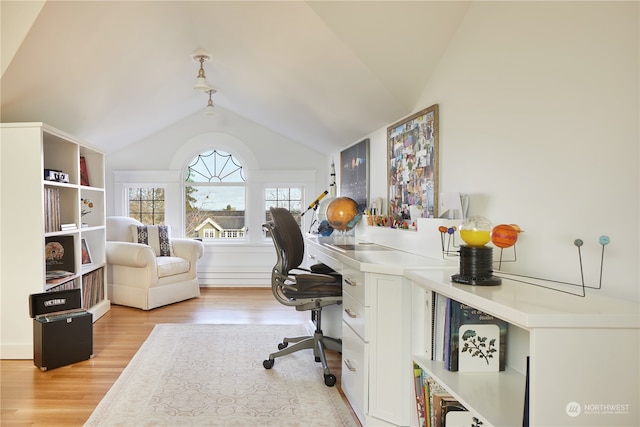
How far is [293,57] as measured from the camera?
3000mm

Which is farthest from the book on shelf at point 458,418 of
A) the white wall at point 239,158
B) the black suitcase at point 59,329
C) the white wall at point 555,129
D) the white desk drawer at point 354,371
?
the white wall at point 239,158

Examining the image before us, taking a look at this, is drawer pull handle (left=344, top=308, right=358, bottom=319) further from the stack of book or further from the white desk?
the stack of book

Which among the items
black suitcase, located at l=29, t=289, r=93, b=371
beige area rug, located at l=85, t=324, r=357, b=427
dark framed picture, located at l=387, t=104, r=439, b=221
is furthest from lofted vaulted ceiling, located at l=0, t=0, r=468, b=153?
beige area rug, located at l=85, t=324, r=357, b=427

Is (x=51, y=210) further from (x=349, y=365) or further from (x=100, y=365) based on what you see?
(x=349, y=365)

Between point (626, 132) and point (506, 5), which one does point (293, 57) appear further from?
point (626, 132)

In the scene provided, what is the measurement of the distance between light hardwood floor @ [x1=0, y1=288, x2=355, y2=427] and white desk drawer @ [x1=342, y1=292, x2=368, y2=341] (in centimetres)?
61

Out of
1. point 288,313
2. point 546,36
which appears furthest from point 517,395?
point 288,313

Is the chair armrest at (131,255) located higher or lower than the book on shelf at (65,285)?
higher

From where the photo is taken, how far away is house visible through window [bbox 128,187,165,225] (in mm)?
5816

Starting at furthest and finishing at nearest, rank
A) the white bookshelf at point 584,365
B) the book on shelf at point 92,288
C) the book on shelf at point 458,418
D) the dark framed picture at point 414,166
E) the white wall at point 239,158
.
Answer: the white wall at point 239,158, the book on shelf at point 92,288, the dark framed picture at point 414,166, the book on shelf at point 458,418, the white bookshelf at point 584,365

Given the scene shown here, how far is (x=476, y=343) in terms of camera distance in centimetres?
161

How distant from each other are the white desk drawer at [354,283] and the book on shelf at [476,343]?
0.51 m

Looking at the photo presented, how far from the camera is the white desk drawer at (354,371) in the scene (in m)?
2.03

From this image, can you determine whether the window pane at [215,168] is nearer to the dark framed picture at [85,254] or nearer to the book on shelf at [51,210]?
the dark framed picture at [85,254]
